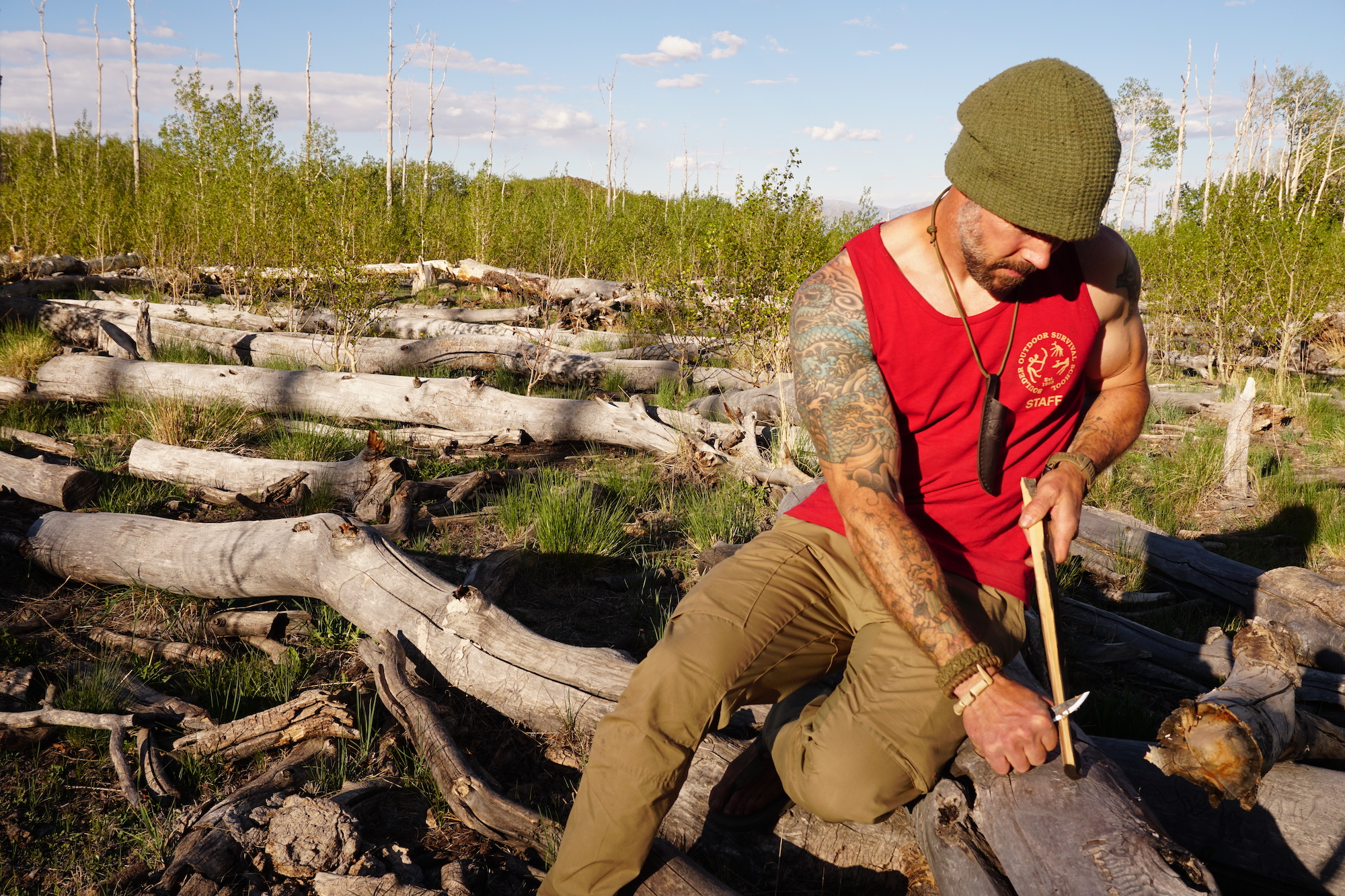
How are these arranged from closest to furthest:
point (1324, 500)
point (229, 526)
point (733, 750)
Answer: point (733, 750) < point (229, 526) < point (1324, 500)

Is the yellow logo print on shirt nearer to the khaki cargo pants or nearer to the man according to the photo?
the man

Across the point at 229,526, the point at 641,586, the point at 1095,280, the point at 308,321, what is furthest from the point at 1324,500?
the point at 308,321

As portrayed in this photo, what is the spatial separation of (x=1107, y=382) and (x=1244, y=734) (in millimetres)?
1223

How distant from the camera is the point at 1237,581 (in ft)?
12.9

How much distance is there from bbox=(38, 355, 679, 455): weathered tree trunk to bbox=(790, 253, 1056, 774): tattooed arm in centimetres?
401

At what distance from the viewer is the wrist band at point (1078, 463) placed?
2.34 m

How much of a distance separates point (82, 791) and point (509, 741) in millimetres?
1430

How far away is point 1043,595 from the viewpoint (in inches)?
84.2

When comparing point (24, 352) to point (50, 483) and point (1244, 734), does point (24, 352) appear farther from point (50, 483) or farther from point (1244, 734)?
point (1244, 734)

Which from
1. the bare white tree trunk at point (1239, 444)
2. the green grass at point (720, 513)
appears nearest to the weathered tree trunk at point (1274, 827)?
the green grass at point (720, 513)

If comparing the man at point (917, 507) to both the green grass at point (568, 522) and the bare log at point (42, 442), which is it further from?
the bare log at point (42, 442)

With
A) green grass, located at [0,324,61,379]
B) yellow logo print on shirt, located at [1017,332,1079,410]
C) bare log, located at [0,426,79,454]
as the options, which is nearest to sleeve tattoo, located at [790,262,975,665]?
yellow logo print on shirt, located at [1017,332,1079,410]

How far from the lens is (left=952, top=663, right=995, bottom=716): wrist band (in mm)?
1944

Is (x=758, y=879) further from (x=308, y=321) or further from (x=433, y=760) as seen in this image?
(x=308, y=321)
